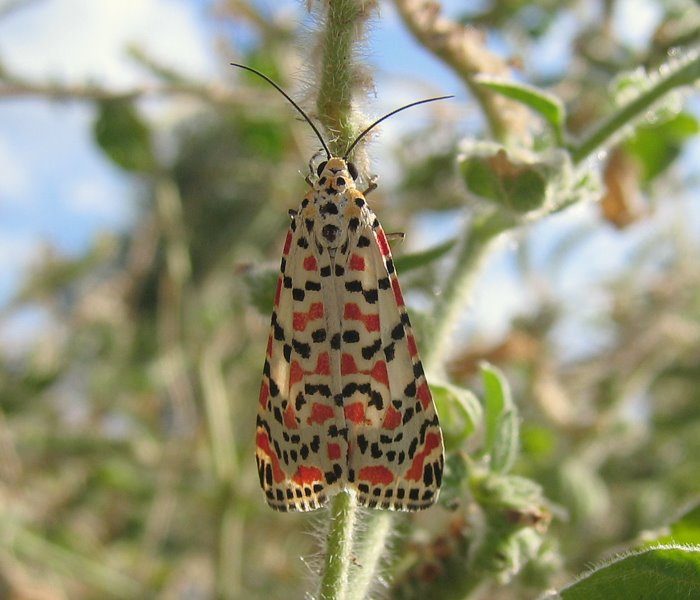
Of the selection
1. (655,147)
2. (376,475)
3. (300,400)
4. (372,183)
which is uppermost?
(655,147)

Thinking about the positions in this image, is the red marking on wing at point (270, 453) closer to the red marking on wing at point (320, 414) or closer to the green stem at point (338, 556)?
the red marking on wing at point (320, 414)

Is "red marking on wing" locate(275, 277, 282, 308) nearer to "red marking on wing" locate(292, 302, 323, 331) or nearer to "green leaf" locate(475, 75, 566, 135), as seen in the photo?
"red marking on wing" locate(292, 302, 323, 331)

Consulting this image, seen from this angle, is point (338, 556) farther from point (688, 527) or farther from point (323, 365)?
point (688, 527)

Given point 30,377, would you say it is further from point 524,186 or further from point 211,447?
point 524,186

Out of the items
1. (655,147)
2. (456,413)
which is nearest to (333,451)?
(456,413)

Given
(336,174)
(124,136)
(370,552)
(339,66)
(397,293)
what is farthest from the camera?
(124,136)

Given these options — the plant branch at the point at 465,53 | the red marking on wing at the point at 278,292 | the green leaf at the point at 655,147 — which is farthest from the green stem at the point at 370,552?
the green leaf at the point at 655,147
